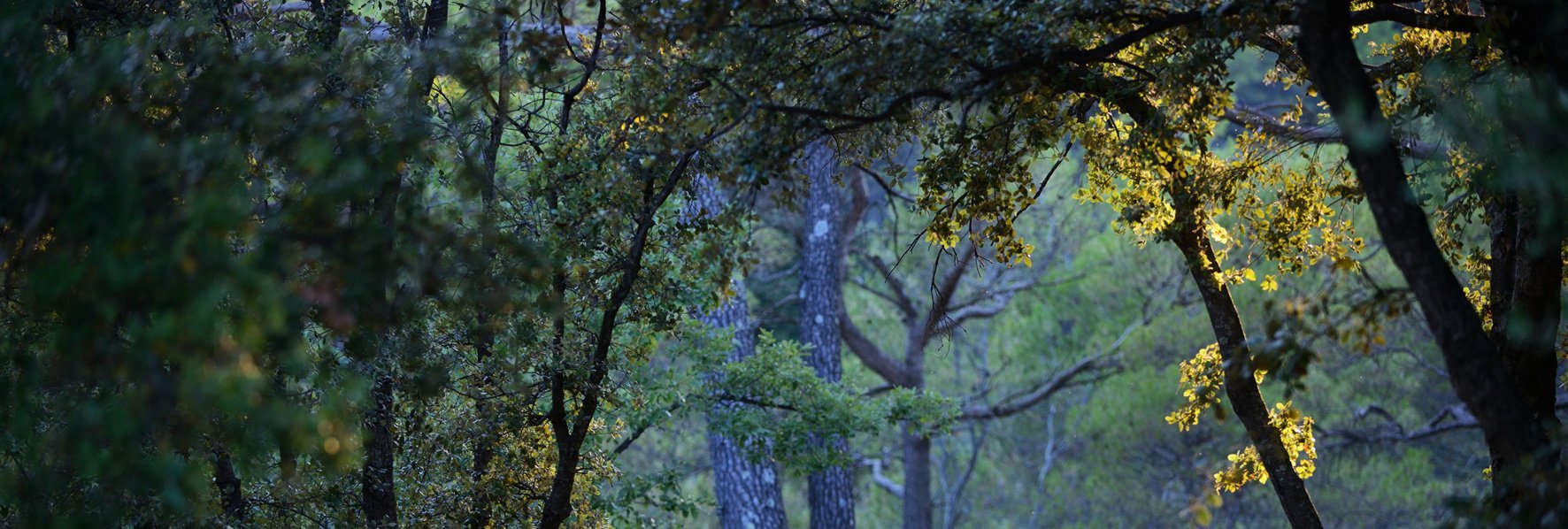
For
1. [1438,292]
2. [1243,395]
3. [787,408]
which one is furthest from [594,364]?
[787,408]

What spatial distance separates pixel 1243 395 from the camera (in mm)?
6113

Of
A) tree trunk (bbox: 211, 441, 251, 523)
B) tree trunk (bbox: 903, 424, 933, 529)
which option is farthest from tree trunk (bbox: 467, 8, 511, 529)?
tree trunk (bbox: 903, 424, 933, 529)

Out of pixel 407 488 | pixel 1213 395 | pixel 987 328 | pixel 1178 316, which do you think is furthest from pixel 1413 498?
pixel 407 488

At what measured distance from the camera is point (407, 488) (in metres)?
6.35

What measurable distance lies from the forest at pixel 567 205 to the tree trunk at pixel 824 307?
3.24 metres

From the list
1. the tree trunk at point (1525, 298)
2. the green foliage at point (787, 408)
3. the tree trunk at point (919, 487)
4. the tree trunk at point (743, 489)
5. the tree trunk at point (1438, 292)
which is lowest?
the tree trunk at point (1438, 292)

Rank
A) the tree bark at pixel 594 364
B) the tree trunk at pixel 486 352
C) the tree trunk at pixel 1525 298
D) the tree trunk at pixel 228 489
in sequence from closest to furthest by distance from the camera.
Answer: the tree trunk at pixel 1525 298, the tree bark at pixel 594 364, the tree trunk at pixel 486 352, the tree trunk at pixel 228 489

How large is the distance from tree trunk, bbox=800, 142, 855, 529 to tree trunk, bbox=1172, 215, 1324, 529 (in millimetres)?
6837

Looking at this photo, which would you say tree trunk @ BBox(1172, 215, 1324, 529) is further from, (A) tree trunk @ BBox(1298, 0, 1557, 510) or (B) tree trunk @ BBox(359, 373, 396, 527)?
(B) tree trunk @ BBox(359, 373, 396, 527)

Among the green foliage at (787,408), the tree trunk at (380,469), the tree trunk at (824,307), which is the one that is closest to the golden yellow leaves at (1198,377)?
the green foliage at (787,408)

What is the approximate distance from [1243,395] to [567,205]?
10.7 ft

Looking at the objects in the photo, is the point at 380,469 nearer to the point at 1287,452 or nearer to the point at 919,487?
the point at 1287,452

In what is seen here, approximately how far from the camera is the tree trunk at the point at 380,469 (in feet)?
19.0

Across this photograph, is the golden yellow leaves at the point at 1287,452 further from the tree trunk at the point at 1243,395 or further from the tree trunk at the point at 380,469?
the tree trunk at the point at 380,469
